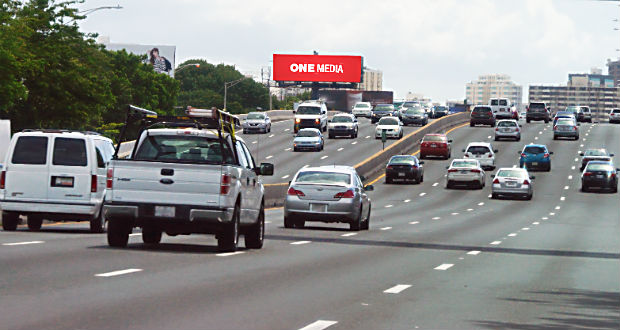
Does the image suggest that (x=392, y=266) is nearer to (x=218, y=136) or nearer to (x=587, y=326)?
(x=218, y=136)

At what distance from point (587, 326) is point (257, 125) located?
74.9 meters

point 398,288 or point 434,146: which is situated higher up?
point 434,146

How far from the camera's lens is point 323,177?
2631cm

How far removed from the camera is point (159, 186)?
16719 millimetres

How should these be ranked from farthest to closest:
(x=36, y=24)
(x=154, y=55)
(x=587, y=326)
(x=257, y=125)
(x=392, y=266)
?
(x=154, y=55) → (x=257, y=125) → (x=36, y=24) → (x=392, y=266) → (x=587, y=326)

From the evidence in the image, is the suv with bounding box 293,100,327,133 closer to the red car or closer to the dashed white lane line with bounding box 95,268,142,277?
the red car

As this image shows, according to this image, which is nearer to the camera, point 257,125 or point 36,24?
point 36,24

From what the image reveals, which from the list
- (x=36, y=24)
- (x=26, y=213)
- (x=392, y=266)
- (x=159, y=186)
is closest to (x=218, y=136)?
(x=159, y=186)

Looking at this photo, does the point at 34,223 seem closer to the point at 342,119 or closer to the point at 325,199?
the point at 325,199

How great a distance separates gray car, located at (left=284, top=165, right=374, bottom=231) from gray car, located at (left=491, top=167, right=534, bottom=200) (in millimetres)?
23344

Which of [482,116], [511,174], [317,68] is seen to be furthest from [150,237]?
[317,68]

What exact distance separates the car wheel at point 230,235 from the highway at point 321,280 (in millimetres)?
270

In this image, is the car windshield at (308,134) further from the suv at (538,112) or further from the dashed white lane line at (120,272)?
the dashed white lane line at (120,272)

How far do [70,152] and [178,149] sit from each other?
15.2ft
